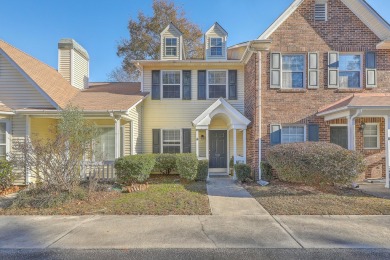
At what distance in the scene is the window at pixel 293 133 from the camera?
10.8m

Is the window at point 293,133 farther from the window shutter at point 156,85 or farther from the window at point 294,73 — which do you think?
the window shutter at point 156,85

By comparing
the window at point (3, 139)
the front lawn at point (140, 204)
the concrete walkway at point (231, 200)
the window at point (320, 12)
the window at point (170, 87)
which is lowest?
the concrete walkway at point (231, 200)

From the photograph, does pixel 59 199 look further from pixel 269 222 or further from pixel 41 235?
pixel 269 222

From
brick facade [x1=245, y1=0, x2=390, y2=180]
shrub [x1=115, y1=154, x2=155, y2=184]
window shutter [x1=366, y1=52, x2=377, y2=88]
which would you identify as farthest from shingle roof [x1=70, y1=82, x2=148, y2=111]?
window shutter [x1=366, y1=52, x2=377, y2=88]

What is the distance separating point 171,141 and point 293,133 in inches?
226

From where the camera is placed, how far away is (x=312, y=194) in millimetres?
8227

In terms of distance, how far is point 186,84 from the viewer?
41.9 feet

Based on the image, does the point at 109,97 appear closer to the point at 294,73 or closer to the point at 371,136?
the point at 294,73

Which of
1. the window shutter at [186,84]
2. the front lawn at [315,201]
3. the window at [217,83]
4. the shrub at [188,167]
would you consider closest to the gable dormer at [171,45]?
the window shutter at [186,84]

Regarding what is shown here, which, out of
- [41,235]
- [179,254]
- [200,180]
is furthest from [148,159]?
[179,254]

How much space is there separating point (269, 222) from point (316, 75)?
7.39m

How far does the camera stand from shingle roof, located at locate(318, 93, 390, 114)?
29.4 feet

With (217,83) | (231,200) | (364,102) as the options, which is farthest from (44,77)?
(364,102)

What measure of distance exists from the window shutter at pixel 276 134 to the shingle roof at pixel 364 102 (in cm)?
182
